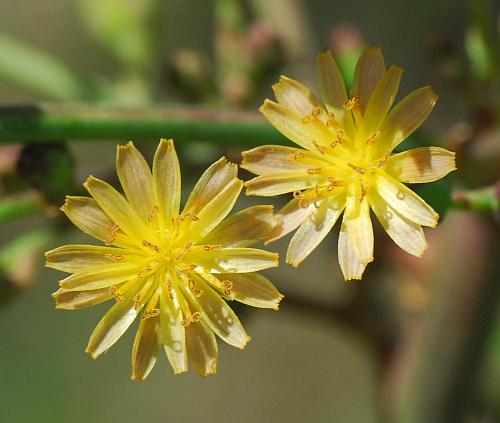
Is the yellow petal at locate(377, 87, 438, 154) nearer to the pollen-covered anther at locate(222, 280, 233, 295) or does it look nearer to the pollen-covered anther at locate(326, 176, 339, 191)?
the pollen-covered anther at locate(326, 176, 339, 191)

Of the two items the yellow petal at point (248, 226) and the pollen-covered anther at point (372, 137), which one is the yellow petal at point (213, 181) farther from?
the pollen-covered anther at point (372, 137)

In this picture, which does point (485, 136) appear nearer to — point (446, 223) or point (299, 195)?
point (446, 223)

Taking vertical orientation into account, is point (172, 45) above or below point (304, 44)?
above

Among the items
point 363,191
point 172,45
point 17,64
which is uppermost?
point 172,45

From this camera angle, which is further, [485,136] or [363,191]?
[485,136]

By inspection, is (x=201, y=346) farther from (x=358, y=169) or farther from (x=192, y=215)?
(x=358, y=169)

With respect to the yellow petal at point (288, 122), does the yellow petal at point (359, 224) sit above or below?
below

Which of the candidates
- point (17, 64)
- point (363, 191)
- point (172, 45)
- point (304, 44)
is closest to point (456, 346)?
point (363, 191)

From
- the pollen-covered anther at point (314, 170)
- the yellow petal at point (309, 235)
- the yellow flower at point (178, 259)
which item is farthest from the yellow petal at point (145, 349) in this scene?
the pollen-covered anther at point (314, 170)
